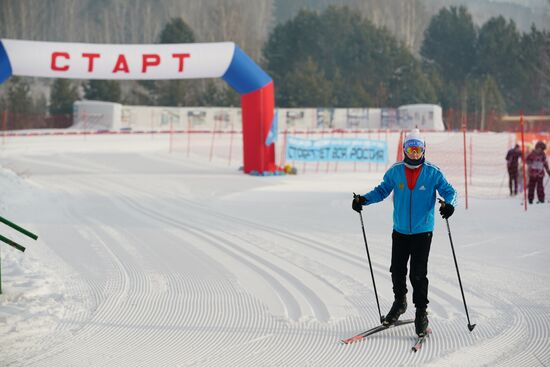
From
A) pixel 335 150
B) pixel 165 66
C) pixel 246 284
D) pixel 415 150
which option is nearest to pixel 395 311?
pixel 415 150

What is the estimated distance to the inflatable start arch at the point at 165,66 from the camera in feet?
59.3

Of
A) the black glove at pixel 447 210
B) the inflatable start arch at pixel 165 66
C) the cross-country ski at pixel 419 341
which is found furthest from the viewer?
the inflatable start arch at pixel 165 66

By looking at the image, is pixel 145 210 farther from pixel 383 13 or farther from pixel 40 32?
pixel 40 32

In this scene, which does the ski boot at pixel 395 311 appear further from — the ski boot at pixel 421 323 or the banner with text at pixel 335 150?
the banner with text at pixel 335 150

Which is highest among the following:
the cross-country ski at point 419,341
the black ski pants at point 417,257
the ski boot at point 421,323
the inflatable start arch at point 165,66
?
the inflatable start arch at point 165,66

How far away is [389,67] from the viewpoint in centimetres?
6362

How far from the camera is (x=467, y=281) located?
298 inches

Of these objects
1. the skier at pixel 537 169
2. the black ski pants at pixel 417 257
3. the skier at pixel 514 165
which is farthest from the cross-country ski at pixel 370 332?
the skier at pixel 514 165

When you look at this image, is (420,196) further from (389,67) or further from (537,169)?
(389,67)

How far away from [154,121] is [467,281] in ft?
132

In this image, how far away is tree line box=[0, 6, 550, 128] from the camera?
56156mm

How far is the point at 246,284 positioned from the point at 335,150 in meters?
16.5

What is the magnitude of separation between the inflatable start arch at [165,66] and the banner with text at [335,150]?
83.9 inches

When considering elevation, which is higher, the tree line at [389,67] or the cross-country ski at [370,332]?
the tree line at [389,67]
